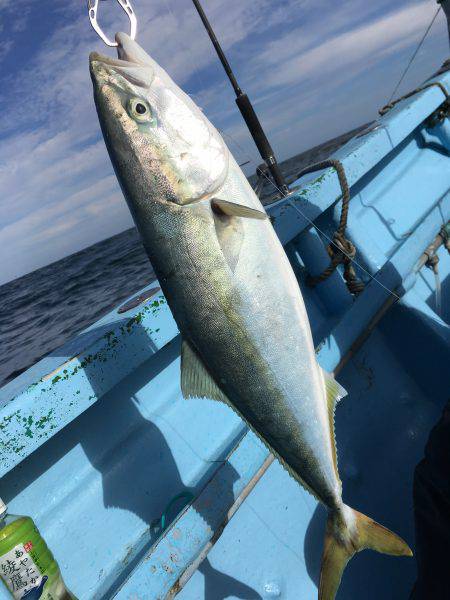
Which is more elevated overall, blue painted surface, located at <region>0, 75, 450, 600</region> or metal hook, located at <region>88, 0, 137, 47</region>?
metal hook, located at <region>88, 0, 137, 47</region>

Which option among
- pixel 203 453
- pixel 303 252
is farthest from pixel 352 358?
pixel 203 453

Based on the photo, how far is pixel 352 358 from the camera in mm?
2643

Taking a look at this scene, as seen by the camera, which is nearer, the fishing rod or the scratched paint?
the scratched paint

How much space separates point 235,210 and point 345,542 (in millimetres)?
1290

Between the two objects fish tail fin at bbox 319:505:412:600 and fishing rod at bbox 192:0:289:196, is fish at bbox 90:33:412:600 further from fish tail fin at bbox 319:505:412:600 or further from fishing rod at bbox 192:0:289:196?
fishing rod at bbox 192:0:289:196

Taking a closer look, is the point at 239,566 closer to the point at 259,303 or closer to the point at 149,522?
the point at 149,522

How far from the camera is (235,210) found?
132cm

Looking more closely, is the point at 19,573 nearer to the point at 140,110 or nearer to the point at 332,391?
the point at 332,391

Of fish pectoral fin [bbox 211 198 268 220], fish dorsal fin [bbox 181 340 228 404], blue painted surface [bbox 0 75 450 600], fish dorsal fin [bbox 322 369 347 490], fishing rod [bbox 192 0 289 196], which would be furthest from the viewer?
fishing rod [bbox 192 0 289 196]

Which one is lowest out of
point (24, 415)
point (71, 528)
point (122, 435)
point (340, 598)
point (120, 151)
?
point (340, 598)

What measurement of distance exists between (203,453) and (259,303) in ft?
3.84

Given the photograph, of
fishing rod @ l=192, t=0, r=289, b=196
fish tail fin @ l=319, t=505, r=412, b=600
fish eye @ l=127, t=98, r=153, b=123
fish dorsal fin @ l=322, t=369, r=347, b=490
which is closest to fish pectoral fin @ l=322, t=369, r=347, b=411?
fish dorsal fin @ l=322, t=369, r=347, b=490

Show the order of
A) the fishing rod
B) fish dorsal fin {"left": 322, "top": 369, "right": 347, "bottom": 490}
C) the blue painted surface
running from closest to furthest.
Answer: fish dorsal fin {"left": 322, "top": 369, "right": 347, "bottom": 490}, the blue painted surface, the fishing rod

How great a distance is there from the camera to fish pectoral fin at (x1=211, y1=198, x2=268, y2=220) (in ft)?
4.28
